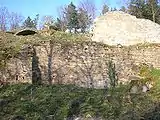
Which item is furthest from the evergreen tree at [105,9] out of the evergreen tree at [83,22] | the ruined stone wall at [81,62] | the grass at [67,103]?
the grass at [67,103]

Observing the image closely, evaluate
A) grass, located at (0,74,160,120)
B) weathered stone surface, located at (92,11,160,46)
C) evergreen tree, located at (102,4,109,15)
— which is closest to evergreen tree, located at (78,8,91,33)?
evergreen tree, located at (102,4,109,15)

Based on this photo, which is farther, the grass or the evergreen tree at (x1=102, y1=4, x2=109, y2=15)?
the evergreen tree at (x1=102, y1=4, x2=109, y2=15)

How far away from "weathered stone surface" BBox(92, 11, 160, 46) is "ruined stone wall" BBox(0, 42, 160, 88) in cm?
101

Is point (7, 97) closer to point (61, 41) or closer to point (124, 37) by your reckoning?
point (61, 41)

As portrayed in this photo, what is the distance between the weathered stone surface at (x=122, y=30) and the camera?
688 inches

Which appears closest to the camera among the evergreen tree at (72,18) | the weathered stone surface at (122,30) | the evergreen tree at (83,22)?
the weathered stone surface at (122,30)

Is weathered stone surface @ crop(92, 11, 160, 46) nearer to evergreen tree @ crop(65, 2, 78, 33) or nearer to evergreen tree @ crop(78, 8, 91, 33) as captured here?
evergreen tree @ crop(65, 2, 78, 33)

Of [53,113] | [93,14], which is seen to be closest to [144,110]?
[53,113]

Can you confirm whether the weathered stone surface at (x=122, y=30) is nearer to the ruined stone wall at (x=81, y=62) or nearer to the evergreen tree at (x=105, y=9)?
the ruined stone wall at (x=81, y=62)

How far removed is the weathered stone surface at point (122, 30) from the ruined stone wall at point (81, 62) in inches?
39.8

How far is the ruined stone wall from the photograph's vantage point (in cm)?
1409

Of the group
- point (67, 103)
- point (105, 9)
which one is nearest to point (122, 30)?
point (67, 103)

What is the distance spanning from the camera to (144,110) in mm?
11312

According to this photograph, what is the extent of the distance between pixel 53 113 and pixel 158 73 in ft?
21.6
